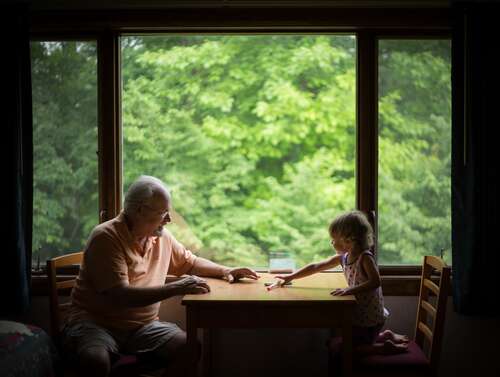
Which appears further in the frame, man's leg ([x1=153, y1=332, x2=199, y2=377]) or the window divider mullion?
the window divider mullion

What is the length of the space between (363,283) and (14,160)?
6.26 ft

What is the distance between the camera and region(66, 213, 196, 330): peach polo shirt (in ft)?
8.34

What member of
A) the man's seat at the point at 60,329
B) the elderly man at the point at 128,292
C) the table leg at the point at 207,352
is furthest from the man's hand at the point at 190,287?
the table leg at the point at 207,352

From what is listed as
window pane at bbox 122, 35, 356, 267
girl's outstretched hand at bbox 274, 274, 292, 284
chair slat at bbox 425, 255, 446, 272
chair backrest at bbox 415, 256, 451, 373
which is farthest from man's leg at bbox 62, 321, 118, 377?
chair slat at bbox 425, 255, 446, 272

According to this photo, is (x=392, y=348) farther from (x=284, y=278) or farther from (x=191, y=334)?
(x=191, y=334)

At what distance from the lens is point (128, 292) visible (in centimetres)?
251

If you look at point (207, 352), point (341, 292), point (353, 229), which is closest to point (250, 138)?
point (353, 229)

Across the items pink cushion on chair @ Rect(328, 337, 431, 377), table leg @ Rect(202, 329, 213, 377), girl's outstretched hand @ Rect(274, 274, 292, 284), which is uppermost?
girl's outstretched hand @ Rect(274, 274, 292, 284)

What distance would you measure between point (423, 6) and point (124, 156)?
187cm

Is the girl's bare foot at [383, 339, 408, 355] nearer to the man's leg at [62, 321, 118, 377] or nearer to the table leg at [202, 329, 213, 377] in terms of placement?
the table leg at [202, 329, 213, 377]

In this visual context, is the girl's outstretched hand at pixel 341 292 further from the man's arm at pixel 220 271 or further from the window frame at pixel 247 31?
the window frame at pixel 247 31

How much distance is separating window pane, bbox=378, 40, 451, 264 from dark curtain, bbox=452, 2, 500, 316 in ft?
0.66

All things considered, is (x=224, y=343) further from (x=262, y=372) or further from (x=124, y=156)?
(x=124, y=156)

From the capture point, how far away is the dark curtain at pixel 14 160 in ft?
9.96
